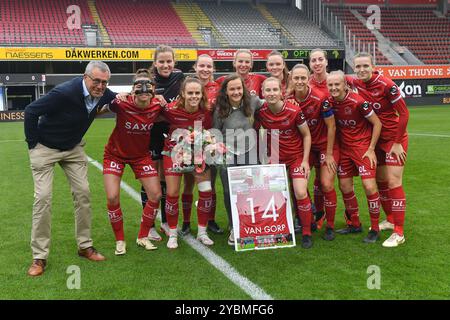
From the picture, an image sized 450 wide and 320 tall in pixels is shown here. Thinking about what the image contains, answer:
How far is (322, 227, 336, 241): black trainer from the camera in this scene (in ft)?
15.4

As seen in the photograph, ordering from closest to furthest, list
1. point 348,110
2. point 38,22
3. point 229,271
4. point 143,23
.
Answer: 1. point 229,271
2. point 348,110
3. point 38,22
4. point 143,23

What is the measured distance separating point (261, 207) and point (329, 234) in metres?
0.82

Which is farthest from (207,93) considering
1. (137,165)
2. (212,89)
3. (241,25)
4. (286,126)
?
(241,25)

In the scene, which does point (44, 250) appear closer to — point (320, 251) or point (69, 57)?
point (320, 251)

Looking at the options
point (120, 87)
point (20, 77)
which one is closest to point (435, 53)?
point (120, 87)

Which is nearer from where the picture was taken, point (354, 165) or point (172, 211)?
point (172, 211)

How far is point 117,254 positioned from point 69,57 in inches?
933

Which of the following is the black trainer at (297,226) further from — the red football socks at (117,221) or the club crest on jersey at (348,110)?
the red football socks at (117,221)

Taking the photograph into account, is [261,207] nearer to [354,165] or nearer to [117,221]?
[354,165]

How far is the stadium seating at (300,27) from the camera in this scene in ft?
105

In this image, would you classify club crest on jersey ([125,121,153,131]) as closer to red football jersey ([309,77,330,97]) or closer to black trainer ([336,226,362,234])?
red football jersey ([309,77,330,97])

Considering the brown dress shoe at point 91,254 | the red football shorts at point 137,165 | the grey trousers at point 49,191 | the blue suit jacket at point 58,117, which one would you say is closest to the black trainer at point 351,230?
the red football shorts at point 137,165

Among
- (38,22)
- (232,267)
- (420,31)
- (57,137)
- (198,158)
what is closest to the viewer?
(232,267)

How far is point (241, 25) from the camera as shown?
3347cm
